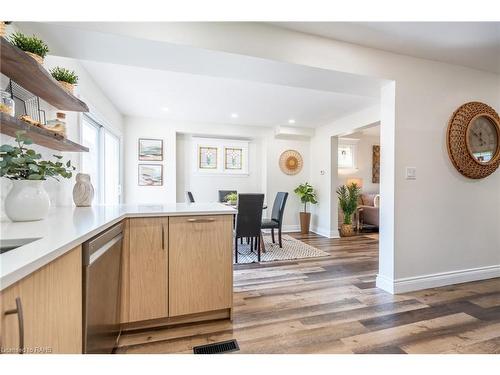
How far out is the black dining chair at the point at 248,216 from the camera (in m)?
3.25

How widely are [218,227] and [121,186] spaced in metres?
3.50

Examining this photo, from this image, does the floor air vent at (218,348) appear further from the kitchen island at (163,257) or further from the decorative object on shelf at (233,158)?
the decorative object on shelf at (233,158)

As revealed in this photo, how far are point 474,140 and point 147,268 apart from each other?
3.52 metres

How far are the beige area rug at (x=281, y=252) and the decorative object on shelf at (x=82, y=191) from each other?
2060 millimetres

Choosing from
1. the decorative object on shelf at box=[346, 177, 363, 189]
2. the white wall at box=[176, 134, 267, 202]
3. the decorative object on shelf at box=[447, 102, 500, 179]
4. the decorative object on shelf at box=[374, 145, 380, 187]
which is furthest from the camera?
the decorative object on shelf at box=[374, 145, 380, 187]

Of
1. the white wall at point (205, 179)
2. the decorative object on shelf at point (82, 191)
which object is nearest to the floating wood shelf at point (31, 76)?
the decorative object on shelf at point (82, 191)

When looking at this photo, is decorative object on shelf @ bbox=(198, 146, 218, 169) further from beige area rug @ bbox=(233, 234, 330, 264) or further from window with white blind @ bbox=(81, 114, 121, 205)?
beige area rug @ bbox=(233, 234, 330, 264)

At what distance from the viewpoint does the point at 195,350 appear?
152cm

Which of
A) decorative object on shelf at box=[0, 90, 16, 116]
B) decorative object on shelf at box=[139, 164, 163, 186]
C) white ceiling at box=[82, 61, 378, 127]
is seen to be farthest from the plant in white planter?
decorative object on shelf at box=[139, 164, 163, 186]

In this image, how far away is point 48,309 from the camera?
0.77 meters

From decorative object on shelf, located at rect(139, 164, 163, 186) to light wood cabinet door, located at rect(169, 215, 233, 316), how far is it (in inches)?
134

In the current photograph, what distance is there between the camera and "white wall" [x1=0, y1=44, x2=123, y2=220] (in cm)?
172

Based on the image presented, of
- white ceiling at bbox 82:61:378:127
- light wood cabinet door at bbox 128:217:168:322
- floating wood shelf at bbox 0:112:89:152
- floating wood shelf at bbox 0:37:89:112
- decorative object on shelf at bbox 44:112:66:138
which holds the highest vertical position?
white ceiling at bbox 82:61:378:127

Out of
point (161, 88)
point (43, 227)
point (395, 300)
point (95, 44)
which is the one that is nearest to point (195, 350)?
point (43, 227)
